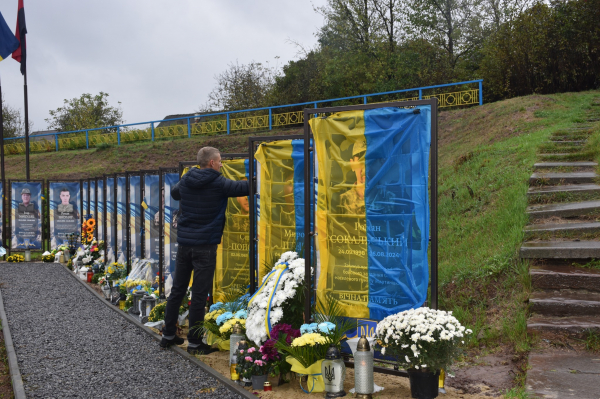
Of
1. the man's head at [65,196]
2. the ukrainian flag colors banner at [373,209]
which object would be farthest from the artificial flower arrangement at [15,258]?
the ukrainian flag colors banner at [373,209]

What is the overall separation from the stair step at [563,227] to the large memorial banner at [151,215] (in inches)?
220

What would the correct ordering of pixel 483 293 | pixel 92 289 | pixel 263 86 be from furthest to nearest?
1. pixel 263 86
2. pixel 92 289
3. pixel 483 293

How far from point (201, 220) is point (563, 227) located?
4.35 meters

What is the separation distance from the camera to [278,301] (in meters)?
4.84

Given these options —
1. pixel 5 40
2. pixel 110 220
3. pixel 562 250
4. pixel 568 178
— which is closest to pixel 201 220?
pixel 562 250

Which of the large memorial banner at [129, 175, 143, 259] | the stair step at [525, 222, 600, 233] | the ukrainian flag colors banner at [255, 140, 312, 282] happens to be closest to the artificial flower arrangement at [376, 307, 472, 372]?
the ukrainian flag colors banner at [255, 140, 312, 282]

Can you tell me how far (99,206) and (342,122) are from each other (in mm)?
10249

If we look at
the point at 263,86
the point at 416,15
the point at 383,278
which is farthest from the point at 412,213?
the point at 263,86

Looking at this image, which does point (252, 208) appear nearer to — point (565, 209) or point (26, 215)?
point (565, 209)

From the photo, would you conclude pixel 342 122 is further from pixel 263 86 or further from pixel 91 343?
pixel 263 86

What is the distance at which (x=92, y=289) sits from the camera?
34.0ft

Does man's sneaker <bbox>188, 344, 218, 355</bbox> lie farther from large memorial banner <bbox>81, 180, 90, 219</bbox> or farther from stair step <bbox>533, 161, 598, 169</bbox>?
large memorial banner <bbox>81, 180, 90, 219</bbox>

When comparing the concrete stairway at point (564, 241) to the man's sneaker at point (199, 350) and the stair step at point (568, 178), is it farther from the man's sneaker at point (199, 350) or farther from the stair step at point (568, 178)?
the man's sneaker at point (199, 350)

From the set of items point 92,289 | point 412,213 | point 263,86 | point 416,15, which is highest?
point 416,15
